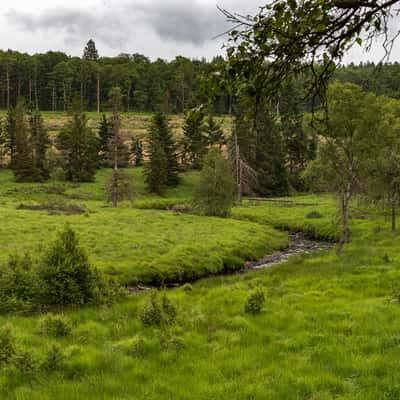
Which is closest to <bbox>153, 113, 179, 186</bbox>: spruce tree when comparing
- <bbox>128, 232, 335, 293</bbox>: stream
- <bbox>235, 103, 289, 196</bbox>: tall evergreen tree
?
Result: <bbox>235, 103, 289, 196</bbox>: tall evergreen tree

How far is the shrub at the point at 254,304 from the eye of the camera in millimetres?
12508

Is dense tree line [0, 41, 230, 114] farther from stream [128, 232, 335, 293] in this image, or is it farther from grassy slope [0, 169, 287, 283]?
stream [128, 232, 335, 293]

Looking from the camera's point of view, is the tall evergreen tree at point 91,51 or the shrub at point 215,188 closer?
the shrub at point 215,188

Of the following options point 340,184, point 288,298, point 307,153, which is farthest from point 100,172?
point 288,298

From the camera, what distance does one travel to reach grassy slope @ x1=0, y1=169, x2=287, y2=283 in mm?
22430

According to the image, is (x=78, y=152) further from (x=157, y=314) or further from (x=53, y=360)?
(x=53, y=360)

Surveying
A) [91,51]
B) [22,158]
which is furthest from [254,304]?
[91,51]

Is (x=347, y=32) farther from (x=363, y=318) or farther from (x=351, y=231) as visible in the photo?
(x=351, y=231)

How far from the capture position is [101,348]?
9664 millimetres

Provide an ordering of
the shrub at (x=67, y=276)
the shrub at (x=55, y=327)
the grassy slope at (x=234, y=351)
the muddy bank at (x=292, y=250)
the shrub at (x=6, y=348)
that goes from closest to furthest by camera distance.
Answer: the grassy slope at (x=234, y=351) → the shrub at (x=6, y=348) → the shrub at (x=55, y=327) → the shrub at (x=67, y=276) → the muddy bank at (x=292, y=250)

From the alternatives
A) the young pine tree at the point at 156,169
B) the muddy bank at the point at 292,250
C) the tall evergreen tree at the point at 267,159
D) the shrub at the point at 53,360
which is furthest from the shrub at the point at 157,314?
the tall evergreen tree at the point at 267,159

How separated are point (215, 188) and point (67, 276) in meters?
31.0

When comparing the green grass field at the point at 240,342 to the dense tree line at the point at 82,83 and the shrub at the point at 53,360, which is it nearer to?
the shrub at the point at 53,360

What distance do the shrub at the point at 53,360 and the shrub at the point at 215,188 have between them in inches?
1369
